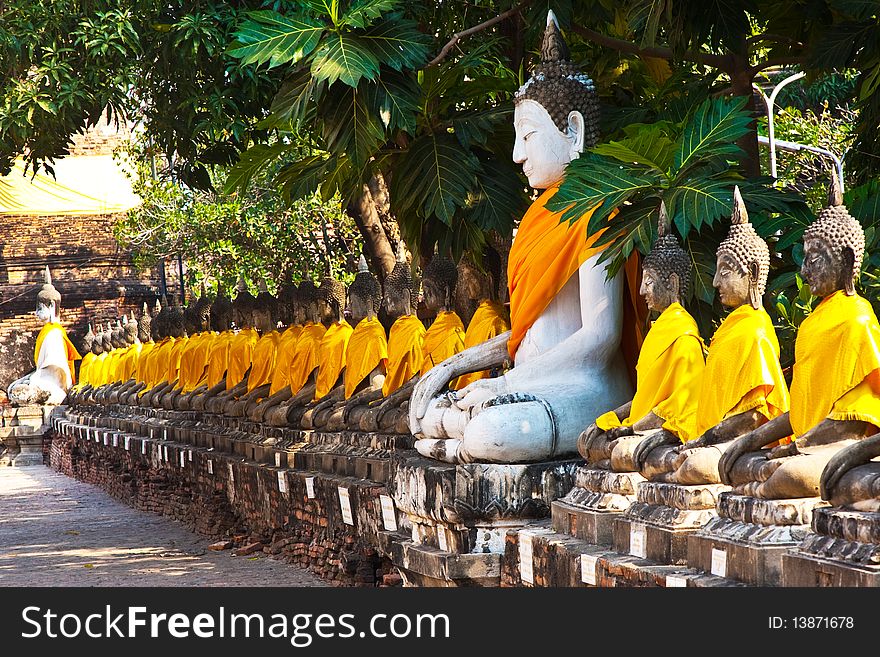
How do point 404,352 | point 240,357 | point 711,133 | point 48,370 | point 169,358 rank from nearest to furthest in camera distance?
1. point 711,133
2. point 404,352
3. point 240,357
4. point 169,358
5. point 48,370

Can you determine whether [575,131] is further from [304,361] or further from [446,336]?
[304,361]

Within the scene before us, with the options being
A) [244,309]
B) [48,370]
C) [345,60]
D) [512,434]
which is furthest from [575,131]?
[48,370]

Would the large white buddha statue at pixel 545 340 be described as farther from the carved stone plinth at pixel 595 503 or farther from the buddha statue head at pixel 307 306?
the buddha statue head at pixel 307 306

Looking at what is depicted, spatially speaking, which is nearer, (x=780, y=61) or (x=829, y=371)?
(x=829, y=371)

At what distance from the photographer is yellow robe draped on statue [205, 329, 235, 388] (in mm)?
13597

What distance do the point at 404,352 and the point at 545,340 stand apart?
2496 mm

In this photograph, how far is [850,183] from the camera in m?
9.69

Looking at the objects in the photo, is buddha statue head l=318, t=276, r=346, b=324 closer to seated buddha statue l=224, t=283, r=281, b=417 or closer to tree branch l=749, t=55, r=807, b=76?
seated buddha statue l=224, t=283, r=281, b=417

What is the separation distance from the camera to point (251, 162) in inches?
367

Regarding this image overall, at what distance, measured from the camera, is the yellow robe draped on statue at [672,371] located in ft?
17.8

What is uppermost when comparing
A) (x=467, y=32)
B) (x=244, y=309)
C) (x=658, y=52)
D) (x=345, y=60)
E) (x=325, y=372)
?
(x=467, y=32)

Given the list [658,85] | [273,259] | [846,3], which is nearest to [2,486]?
[273,259]

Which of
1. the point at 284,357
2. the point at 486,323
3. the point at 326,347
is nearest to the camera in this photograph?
the point at 486,323

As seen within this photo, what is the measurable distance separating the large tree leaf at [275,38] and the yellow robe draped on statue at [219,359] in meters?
6.21
